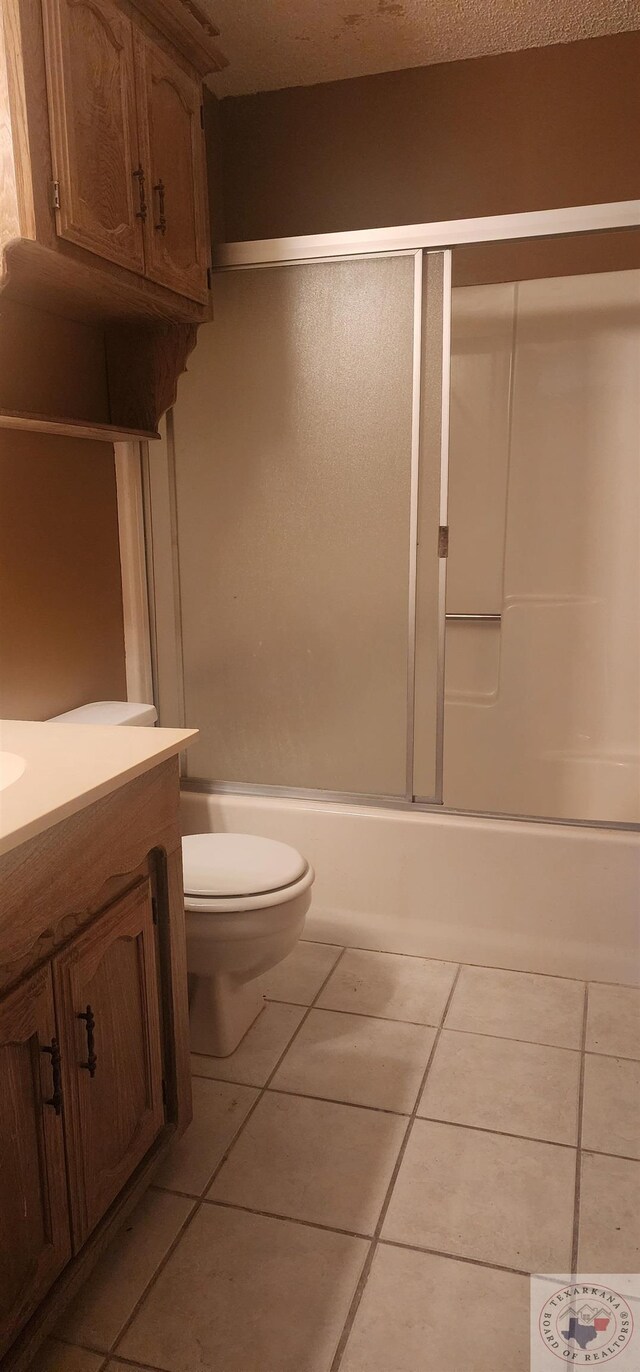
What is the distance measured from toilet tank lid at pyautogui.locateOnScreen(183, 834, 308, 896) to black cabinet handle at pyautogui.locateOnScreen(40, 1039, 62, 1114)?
2.11 ft

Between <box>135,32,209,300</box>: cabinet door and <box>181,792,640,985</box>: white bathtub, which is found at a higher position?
<box>135,32,209,300</box>: cabinet door

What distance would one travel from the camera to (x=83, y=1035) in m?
1.31

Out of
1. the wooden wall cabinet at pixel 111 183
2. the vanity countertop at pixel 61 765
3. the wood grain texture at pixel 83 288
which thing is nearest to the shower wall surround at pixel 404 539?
the wooden wall cabinet at pixel 111 183

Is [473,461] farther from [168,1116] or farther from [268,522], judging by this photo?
[168,1116]

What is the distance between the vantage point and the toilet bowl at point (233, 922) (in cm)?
186

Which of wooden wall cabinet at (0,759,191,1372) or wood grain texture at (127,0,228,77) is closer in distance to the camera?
wooden wall cabinet at (0,759,191,1372)

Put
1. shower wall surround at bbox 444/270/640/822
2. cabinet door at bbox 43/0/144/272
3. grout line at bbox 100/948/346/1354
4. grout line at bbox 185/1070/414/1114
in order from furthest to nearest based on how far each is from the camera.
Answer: shower wall surround at bbox 444/270/640/822 < grout line at bbox 185/1070/414/1114 < cabinet door at bbox 43/0/144/272 < grout line at bbox 100/948/346/1354

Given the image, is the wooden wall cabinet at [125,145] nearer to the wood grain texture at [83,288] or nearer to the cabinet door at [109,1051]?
the wood grain texture at [83,288]

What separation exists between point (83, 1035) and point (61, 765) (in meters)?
0.40

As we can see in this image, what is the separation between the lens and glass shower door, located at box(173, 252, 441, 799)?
2.31 meters

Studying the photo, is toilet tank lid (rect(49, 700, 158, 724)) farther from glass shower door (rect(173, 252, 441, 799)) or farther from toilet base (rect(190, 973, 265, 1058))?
toilet base (rect(190, 973, 265, 1058))

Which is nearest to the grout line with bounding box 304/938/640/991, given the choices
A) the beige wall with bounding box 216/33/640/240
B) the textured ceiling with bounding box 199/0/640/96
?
the beige wall with bounding box 216/33/640/240

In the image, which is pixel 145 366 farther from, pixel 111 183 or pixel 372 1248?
pixel 372 1248

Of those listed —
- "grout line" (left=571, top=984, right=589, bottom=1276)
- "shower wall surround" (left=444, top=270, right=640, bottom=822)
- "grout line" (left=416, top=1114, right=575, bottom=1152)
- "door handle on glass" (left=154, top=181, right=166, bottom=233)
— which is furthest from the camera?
"shower wall surround" (left=444, top=270, right=640, bottom=822)
